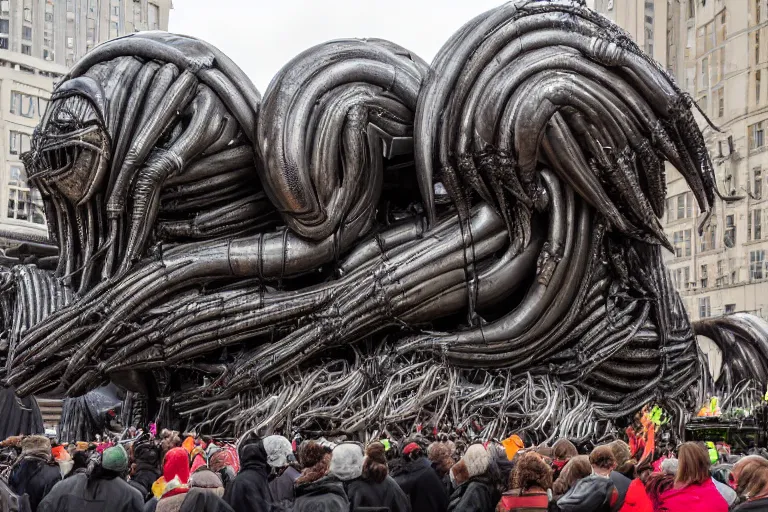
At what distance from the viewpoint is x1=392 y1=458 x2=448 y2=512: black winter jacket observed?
33.0ft

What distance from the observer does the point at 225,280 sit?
19188 millimetres

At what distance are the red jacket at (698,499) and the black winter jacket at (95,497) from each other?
339cm

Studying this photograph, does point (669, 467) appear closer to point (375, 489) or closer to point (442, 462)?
point (375, 489)

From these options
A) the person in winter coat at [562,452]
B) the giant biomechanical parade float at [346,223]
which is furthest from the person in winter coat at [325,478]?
the giant biomechanical parade float at [346,223]

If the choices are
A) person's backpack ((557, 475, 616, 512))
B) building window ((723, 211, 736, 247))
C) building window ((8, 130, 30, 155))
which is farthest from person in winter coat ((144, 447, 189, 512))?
building window ((8, 130, 30, 155))

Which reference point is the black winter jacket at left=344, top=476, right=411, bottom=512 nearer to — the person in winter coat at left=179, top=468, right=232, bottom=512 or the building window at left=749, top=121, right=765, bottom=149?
the person in winter coat at left=179, top=468, right=232, bottom=512

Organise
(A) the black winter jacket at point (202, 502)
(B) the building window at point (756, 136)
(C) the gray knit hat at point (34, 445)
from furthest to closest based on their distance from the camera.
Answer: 1. (B) the building window at point (756, 136)
2. (C) the gray knit hat at point (34, 445)
3. (A) the black winter jacket at point (202, 502)

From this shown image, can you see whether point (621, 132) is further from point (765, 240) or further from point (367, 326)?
point (765, 240)

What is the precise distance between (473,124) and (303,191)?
8.86ft

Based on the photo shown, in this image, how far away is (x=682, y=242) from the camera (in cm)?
3812

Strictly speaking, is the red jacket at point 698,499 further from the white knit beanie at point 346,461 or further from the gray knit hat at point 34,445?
the gray knit hat at point 34,445

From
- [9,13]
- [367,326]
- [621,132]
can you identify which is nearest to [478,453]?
[367,326]

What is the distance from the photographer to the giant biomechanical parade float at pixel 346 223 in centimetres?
1864

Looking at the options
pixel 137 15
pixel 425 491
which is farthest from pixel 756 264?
pixel 137 15
